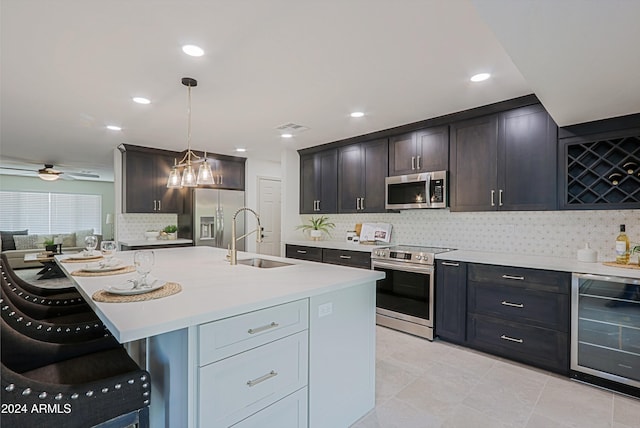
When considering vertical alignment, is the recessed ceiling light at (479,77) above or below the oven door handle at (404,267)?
above

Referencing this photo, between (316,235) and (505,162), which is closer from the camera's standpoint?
(505,162)

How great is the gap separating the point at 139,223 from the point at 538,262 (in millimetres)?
5704

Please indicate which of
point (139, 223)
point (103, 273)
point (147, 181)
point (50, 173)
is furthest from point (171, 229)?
point (50, 173)

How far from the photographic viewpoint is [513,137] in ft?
10.3

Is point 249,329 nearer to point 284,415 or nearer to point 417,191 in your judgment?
point 284,415

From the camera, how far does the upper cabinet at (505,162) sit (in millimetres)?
2975

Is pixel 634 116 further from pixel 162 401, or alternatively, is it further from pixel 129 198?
pixel 129 198

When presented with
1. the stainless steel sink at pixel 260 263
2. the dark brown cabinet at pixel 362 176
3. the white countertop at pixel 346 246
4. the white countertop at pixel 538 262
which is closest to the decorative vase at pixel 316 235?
the white countertop at pixel 346 246

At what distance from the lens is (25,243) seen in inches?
323

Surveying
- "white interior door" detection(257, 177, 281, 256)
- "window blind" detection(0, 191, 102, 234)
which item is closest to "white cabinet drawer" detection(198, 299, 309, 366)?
"white interior door" detection(257, 177, 281, 256)

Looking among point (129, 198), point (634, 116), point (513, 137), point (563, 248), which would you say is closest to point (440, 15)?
point (513, 137)

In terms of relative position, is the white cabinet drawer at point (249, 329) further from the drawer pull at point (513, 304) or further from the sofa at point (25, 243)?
the sofa at point (25, 243)

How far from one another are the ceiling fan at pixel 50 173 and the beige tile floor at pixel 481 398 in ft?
25.7

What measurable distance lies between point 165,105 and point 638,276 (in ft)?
13.7
